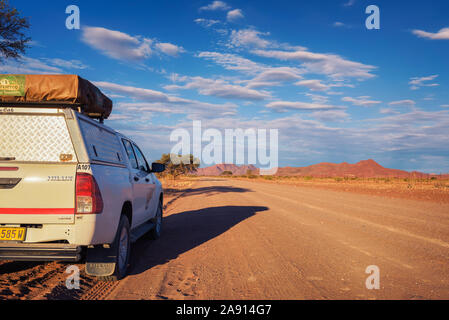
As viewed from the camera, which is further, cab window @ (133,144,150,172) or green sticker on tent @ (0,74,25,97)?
cab window @ (133,144,150,172)

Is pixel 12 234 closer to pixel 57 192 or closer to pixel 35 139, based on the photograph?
pixel 57 192

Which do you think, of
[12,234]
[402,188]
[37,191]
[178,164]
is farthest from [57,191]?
[178,164]

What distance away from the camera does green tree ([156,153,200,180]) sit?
6140 centimetres

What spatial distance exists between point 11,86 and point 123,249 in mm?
2847

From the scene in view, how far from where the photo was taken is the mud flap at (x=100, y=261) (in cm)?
432

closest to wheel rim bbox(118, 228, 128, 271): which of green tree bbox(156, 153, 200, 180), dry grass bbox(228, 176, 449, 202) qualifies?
dry grass bbox(228, 176, 449, 202)

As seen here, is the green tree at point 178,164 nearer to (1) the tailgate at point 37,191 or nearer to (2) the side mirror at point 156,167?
A: (2) the side mirror at point 156,167

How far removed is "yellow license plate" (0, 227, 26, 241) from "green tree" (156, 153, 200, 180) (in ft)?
170

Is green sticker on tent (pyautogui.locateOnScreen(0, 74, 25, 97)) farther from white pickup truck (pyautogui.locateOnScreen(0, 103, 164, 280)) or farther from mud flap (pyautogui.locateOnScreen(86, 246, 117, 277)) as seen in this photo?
mud flap (pyautogui.locateOnScreen(86, 246, 117, 277))

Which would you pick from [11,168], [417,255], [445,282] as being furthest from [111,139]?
[417,255]

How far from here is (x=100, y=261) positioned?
4.33 metres
